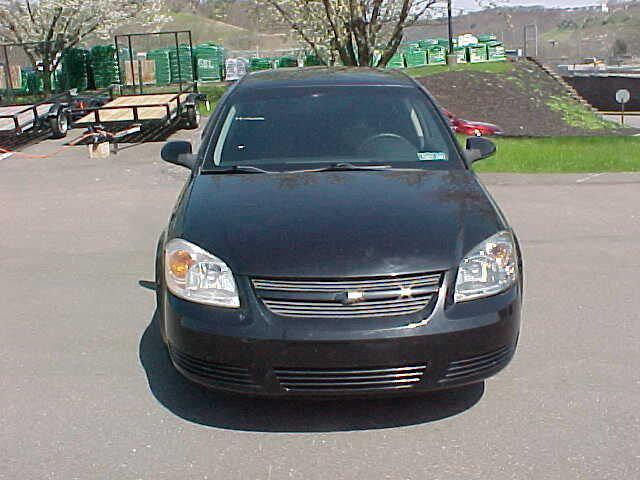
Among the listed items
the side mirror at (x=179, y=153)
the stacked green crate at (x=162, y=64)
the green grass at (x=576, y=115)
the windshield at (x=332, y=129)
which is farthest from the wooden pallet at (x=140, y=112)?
the stacked green crate at (x=162, y=64)

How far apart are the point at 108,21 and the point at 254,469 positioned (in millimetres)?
34409

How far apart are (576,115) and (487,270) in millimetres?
30655

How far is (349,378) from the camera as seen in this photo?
372 centimetres

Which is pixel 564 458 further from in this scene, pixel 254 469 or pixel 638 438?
pixel 254 469

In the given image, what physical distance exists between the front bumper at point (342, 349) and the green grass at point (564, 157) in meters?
8.69

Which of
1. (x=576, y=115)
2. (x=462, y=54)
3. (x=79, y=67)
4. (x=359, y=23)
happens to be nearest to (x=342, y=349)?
(x=359, y=23)

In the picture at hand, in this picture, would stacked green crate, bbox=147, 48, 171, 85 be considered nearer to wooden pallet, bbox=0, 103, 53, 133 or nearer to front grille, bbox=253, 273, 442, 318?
wooden pallet, bbox=0, 103, 53, 133

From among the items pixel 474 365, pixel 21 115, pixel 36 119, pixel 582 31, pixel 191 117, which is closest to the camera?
pixel 474 365

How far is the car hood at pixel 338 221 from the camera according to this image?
3.79 metres

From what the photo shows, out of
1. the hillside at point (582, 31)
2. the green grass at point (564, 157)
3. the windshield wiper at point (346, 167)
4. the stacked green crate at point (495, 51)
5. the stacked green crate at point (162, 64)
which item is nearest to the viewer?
the windshield wiper at point (346, 167)

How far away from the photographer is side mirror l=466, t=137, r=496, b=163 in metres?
5.63

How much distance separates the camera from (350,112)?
17.9 ft

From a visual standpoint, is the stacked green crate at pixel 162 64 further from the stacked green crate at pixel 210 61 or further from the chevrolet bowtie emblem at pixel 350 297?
the chevrolet bowtie emblem at pixel 350 297

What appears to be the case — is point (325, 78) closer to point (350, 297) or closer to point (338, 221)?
point (338, 221)
